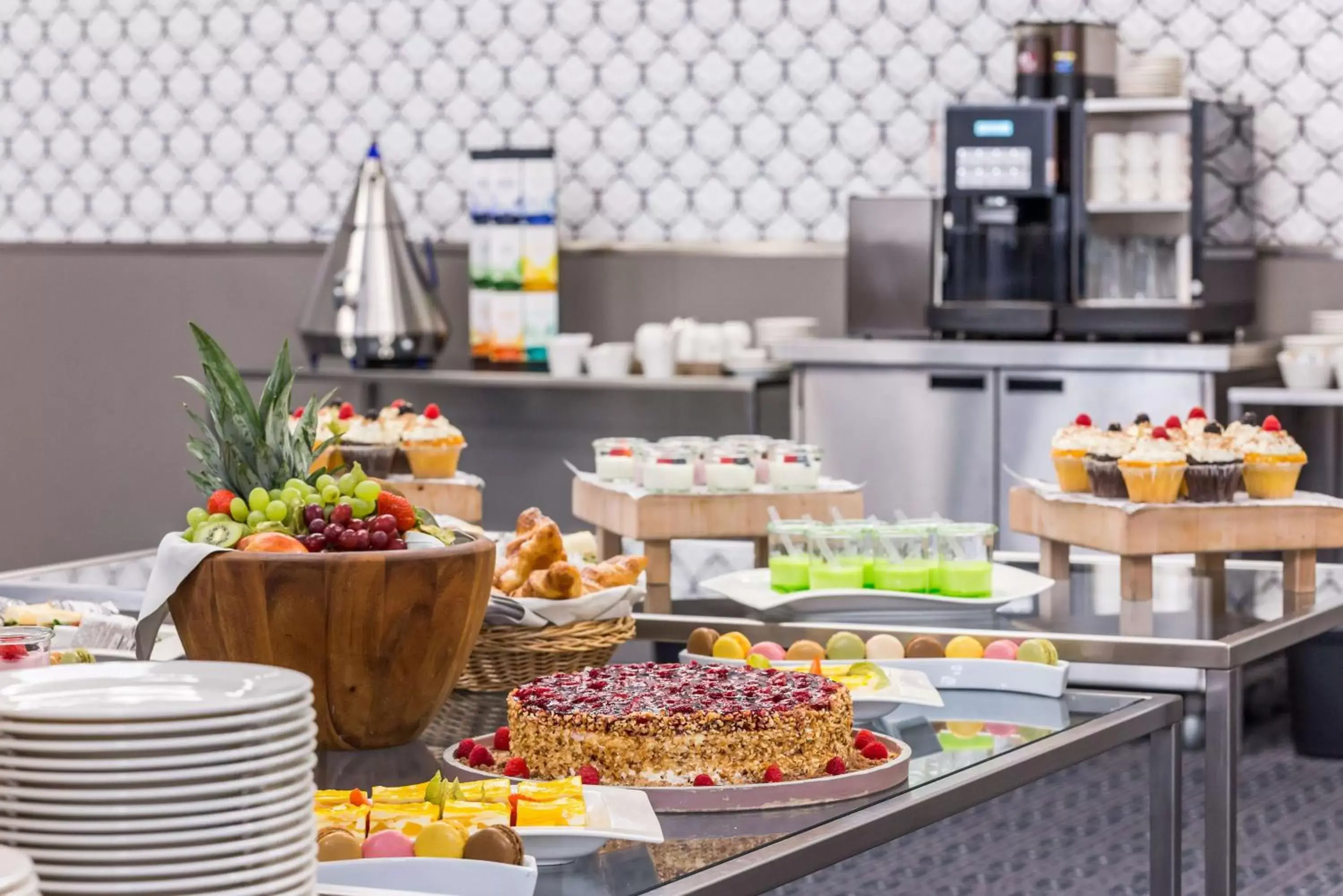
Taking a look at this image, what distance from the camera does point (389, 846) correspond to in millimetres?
1320

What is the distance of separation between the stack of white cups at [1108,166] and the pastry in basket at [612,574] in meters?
3.42

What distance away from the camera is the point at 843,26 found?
6215 millimetres

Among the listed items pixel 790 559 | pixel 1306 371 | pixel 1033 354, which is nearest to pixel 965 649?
pixel 790 559

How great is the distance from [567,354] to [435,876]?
4728 mm

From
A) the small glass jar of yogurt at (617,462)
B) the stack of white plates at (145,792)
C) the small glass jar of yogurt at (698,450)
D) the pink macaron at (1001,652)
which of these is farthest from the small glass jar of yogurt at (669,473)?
the stack of white plates at (145,792)

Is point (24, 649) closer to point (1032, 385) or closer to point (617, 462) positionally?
point (617, 462)

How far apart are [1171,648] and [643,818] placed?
89 cm

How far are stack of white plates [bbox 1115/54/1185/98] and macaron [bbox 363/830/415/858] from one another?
4.58m

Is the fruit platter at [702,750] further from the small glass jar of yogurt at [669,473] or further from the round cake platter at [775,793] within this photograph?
the small glass jar of yogurt at [669,473]

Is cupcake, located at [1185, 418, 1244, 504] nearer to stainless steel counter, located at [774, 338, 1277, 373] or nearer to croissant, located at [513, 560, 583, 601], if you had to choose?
croissant, located at [513, 560, 583, 601]

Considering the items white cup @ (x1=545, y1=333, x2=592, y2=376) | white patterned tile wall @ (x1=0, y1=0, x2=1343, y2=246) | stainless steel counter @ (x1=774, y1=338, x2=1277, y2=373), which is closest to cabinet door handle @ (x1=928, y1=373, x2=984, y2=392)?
stainless steel counter @ (x1=774, y1=338, x2=1277, y2=373)

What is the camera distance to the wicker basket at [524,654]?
2045 millimetres

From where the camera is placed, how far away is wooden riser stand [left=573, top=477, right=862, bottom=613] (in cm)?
269

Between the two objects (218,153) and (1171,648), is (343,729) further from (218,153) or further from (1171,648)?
(218,153)
